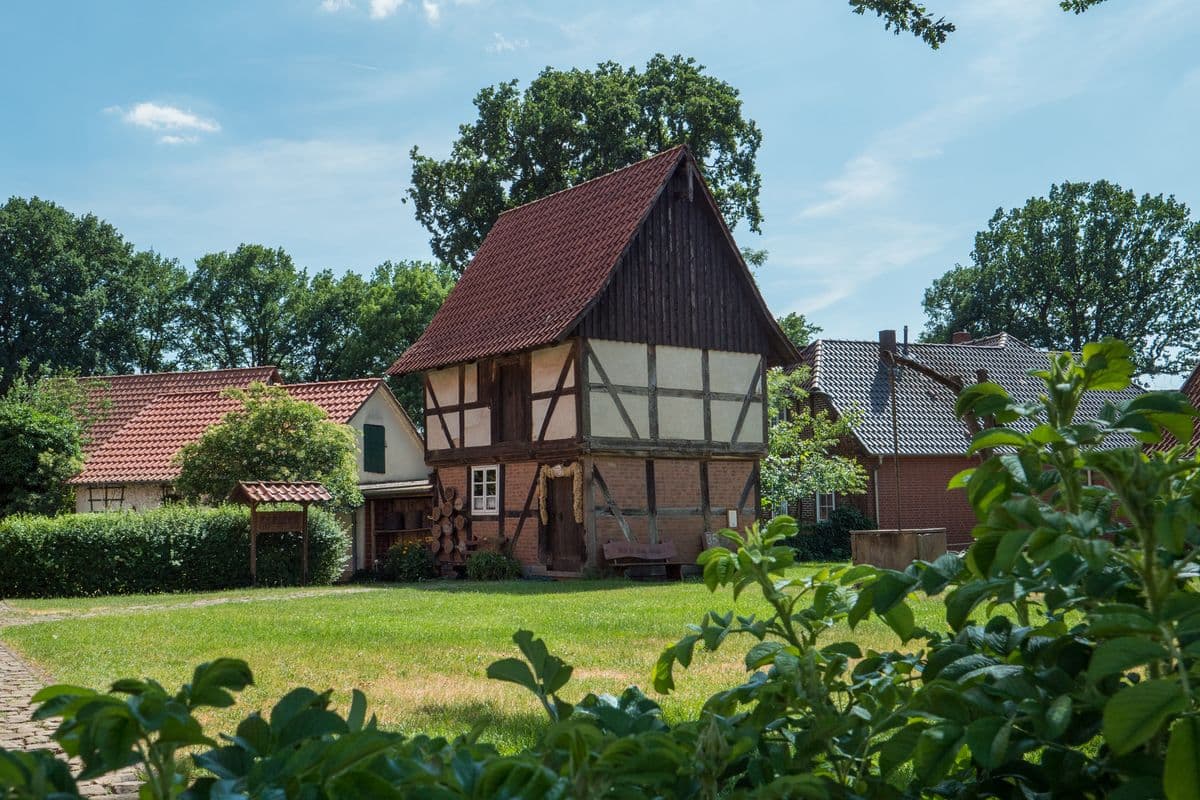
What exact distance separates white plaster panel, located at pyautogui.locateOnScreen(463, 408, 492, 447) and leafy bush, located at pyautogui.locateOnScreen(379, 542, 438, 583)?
2682mm

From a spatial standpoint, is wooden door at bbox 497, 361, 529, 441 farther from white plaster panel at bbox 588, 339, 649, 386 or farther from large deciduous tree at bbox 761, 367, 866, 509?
large deciduous tree at bbox 761, 367, 866, 509

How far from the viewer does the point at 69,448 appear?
3256 centimetres

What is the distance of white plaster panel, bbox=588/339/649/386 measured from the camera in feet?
81.5

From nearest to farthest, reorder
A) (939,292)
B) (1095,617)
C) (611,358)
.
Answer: (1095,617)
(611,358)
(939,292)

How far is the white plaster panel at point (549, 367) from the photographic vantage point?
2480 centimetres

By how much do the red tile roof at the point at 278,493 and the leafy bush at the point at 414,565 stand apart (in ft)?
13.7

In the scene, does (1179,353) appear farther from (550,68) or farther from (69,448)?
(69,448)

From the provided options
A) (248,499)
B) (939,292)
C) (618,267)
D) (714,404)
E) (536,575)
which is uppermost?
(939,292)

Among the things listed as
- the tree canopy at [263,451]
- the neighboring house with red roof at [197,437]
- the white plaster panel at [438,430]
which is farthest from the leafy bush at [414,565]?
the neighboring house with red roof at [197,437]

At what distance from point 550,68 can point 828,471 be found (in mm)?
15842

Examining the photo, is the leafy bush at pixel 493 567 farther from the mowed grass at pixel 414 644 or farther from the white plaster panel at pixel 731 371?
the white plaster panel at pixel 731 371

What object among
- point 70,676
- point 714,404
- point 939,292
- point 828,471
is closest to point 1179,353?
point 939,292

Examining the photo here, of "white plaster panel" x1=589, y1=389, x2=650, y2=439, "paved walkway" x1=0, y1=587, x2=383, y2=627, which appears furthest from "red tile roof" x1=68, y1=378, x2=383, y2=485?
"paved walkway" x1=0, y1=587, x2=383, y2=627

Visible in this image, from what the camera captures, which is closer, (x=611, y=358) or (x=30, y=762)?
(x=30, y=762)
